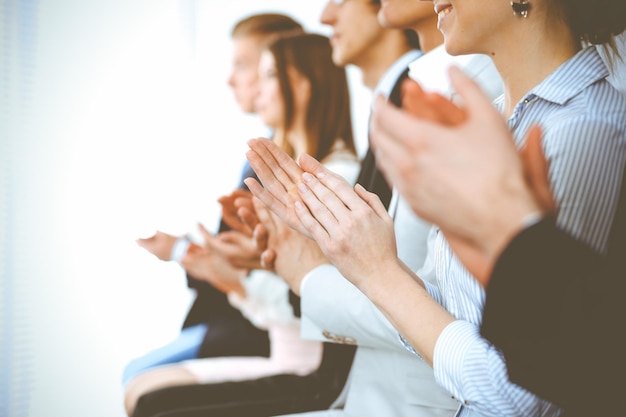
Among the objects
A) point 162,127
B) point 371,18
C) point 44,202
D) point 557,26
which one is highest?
point 371,18

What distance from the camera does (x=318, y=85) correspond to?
87.1 inches

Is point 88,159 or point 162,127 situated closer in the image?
point 88,159

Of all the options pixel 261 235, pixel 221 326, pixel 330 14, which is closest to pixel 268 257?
pixel 261 235

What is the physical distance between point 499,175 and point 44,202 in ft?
6.00

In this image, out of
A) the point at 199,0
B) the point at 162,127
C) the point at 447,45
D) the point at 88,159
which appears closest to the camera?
the point at 447,45

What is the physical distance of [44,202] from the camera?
6.55 feet

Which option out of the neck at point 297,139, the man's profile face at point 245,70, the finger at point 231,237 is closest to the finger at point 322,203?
the finger at point 231,237

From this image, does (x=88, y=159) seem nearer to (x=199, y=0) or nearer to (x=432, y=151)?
(x=199, y=0)

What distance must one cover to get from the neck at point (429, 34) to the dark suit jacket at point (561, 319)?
3.24 feet

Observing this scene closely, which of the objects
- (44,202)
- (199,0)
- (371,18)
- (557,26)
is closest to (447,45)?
(557,26)

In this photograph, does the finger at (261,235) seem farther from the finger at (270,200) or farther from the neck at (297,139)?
the neck at (297,139)

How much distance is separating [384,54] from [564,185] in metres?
1.24

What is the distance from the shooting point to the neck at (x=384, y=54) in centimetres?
179

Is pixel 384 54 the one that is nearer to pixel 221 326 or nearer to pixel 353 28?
pixel 353 28
